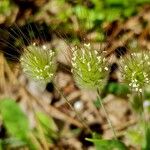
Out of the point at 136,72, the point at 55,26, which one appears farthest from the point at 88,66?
the point at 55,26

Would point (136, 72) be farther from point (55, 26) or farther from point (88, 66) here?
point (55, 26)

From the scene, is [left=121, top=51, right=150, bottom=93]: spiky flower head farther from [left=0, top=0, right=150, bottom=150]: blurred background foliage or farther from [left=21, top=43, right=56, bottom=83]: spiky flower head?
[left=0, top=0, right=150, bottom=150]: blurred background foliage

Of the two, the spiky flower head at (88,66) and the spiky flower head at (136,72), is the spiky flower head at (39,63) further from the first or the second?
the spiky flower head at (136,72)

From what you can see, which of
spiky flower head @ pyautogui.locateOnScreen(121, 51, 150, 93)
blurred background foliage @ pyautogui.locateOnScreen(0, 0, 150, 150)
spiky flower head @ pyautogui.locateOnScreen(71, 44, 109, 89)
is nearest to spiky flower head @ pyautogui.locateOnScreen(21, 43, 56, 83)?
spiky flower head @ pyautogui.locateOnScreen(71, 44, 109, 89)

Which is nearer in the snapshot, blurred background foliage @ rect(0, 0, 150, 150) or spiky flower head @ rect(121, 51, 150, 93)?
spiky flower head @ rect(121, 51, 150, 93)

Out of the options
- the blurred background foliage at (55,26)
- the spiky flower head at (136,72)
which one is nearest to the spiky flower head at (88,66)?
the spiky flower head at (136,72)

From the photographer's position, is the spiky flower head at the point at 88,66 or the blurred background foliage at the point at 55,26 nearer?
the spiky flower head at the point at 88,66

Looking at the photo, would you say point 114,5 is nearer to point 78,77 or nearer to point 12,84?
point 12,84
